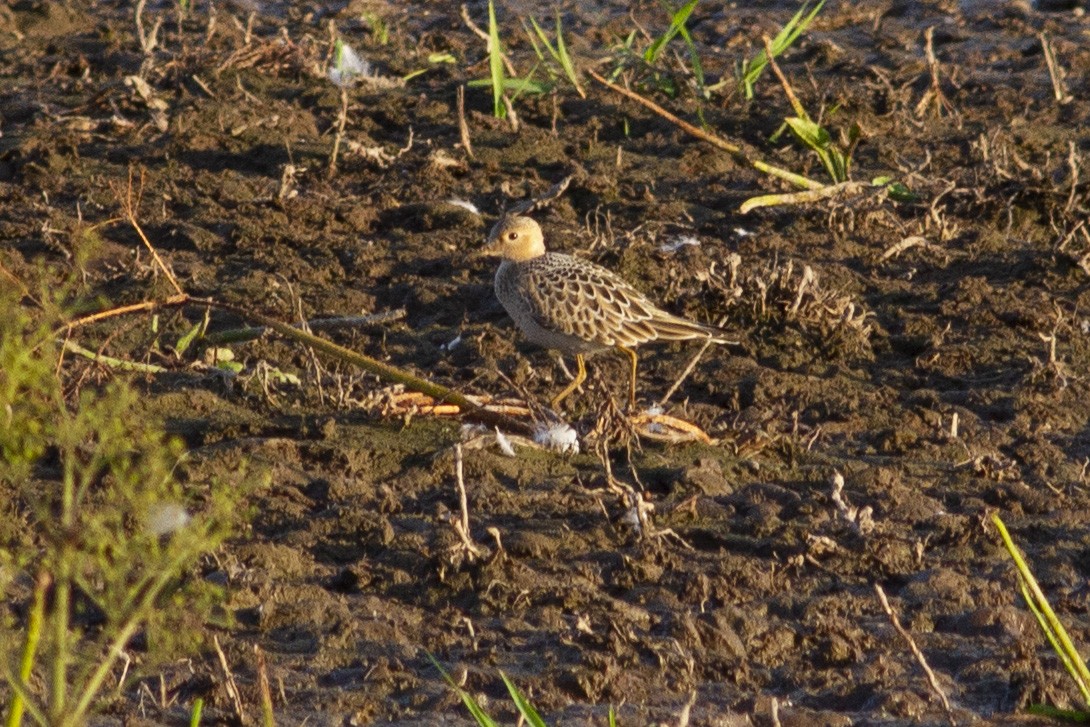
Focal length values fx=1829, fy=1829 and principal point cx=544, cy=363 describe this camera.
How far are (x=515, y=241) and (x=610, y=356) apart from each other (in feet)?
2.09

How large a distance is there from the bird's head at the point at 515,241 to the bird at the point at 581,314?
0.22 m

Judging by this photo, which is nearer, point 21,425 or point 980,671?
point 21,425

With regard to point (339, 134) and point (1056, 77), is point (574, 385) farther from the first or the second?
point (1056, 77)

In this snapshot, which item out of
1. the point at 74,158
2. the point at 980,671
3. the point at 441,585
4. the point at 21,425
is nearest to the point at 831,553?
the point at 980,671

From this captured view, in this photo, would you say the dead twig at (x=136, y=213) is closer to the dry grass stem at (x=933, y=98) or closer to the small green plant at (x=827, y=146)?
the small green plant at (x=827, y=146)

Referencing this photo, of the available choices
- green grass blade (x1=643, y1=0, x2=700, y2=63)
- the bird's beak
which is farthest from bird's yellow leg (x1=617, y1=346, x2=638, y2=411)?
green grass blade (x1=643, y1=0, x2=700, y2=63)

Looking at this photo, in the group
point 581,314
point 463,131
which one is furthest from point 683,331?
point 463,131

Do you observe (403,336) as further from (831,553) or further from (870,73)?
(870,73)

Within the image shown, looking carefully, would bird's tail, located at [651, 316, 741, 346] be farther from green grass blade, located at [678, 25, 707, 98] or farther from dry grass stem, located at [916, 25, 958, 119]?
dry grass stem, located at [916, 25, 958, 119]

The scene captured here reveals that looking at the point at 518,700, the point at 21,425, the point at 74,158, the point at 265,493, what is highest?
the point at 21,425

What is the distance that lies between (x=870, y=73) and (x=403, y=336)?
14.7 ft

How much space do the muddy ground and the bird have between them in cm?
20

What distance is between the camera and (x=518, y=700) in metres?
3.96

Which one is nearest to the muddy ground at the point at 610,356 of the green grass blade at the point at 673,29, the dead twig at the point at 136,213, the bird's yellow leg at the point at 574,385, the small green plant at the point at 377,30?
the small green plant at the point at 377,30
